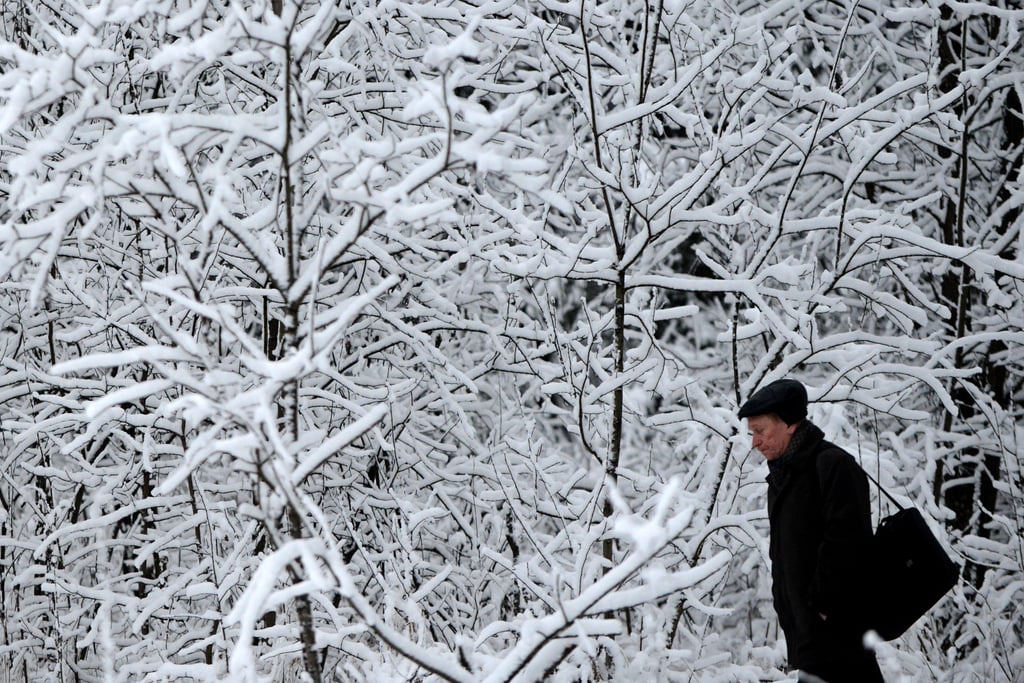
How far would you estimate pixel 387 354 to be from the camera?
210 inches

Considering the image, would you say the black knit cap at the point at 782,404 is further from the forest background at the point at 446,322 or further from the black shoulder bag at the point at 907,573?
the black shoulder bag at the point at 907,573

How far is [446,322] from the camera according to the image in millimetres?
5086

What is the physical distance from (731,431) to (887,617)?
134 centimetres

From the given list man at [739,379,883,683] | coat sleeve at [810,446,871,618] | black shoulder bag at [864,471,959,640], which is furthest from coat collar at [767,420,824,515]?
black shoulder bag at [864,471,959,640]

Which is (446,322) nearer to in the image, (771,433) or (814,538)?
(771,433)

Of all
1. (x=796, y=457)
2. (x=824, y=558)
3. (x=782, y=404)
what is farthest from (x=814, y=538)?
(x=782, y=404)

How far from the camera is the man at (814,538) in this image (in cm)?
276

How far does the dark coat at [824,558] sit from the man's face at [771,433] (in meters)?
0.04

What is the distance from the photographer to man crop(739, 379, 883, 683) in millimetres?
2756

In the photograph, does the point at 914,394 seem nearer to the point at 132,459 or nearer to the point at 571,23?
the point at 571,23

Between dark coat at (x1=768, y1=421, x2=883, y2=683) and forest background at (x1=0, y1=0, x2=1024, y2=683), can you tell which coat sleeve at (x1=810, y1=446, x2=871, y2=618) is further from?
forest background at (x1=0, y1=0, x2=1024, y2=683)

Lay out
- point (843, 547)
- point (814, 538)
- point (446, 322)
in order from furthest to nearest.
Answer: point (446, 322), point (814, 538), point (843, 547)

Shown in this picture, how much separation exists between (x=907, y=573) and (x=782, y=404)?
2.14ft

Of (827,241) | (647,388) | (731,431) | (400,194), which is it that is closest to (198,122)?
(400,194)
